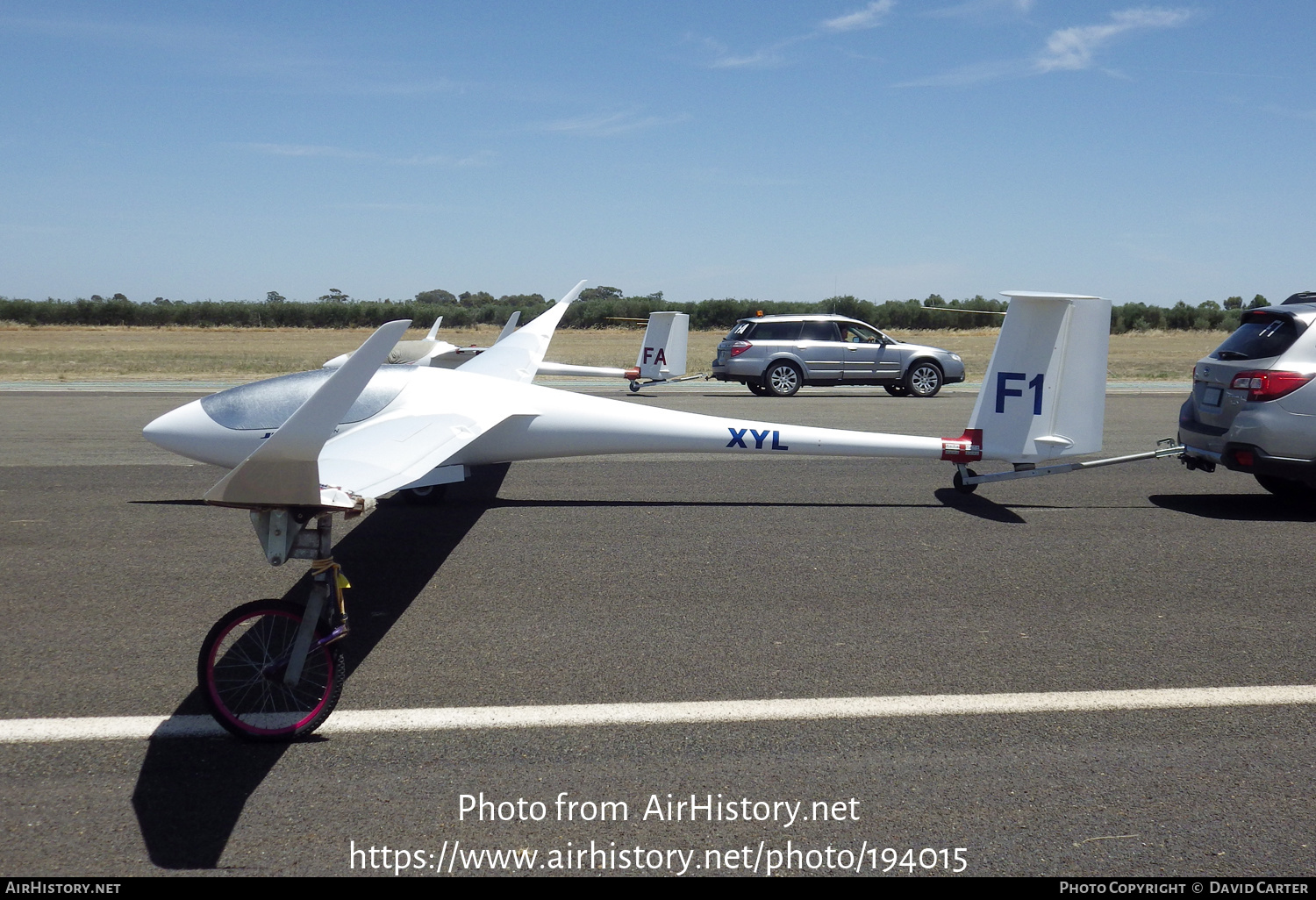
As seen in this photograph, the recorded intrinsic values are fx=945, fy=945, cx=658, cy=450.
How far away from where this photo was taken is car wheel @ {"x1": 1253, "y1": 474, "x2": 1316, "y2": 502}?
30.5 feet

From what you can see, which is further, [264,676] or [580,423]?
[580,423]

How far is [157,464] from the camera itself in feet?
36.1

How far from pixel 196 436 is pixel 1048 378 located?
7.16m

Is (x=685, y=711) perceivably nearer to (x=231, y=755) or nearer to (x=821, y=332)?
(x=231, y=755)

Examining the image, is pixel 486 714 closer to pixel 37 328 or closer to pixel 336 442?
pixel 336 442

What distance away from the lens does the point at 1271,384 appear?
8.02 meters

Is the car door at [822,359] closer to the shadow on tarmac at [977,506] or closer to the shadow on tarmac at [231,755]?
the shadow on tarmac at [977,506]

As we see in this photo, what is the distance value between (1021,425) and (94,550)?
7.71 meters

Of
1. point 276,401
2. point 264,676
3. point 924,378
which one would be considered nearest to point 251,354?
point 924,378

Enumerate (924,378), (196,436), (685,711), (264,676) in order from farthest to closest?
(924,378), (196,436), (685,711), (264,676)

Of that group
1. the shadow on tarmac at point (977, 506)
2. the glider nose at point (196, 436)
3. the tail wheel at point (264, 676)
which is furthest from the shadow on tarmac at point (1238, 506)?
the glider nose at point (196, 436)

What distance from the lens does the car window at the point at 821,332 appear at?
2323 centimetres

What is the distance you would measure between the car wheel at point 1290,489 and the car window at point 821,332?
1423cm
